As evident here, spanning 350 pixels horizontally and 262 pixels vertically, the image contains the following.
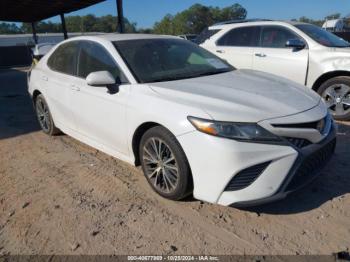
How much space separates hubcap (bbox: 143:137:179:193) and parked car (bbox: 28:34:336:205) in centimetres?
1

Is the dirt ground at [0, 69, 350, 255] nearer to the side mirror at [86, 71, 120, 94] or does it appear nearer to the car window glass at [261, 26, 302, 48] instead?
the side mirror at [86, 71, 120, 94]

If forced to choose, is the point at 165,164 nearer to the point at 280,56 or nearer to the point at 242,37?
the point at 280,56

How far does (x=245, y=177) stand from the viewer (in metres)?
2.92

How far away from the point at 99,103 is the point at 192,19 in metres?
112

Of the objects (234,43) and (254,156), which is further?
(234,43)

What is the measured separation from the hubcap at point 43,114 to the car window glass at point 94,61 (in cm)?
137

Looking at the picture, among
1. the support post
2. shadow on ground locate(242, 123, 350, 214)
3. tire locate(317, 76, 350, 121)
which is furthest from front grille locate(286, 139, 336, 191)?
the support post

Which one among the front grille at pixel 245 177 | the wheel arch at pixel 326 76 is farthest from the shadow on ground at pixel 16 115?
the wheel arch at pixel 326 76

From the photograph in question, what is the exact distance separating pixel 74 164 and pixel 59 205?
1.07 metres

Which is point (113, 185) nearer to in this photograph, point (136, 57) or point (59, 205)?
point (59, 205)

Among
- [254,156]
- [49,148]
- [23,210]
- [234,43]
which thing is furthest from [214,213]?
[234,43]

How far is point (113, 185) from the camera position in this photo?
3.96 m

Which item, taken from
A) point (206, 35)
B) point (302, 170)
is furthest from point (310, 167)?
point (206, 35)

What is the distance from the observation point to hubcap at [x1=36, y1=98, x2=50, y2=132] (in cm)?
561
